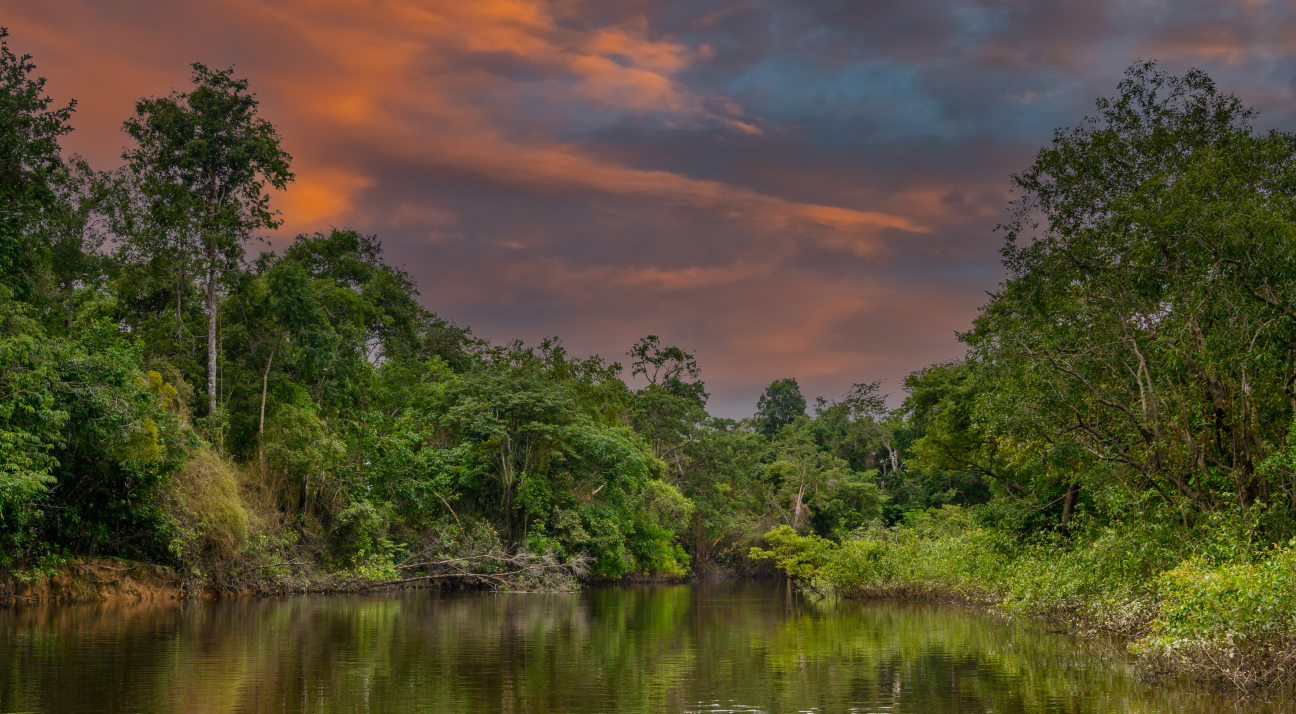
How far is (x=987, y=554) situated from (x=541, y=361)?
30808 millimetres

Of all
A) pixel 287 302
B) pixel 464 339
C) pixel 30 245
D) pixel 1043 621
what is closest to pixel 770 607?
pixel 1043 621

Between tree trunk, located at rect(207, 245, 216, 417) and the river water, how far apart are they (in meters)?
10.6

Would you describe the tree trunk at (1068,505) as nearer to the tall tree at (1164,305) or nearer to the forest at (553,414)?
the forest at (553,414)

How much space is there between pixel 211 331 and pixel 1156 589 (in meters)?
30.8

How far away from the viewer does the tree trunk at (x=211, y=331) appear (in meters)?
34.5

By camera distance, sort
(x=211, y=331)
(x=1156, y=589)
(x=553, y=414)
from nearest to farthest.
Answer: (x=1156, y=589) < (x=211, y=331) < (x=553, y=414)

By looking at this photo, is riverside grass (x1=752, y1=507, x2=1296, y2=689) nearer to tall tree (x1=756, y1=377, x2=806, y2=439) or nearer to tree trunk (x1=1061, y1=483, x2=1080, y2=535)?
tree trunk (x1=1061, y1=483, x2=1080, y2=535)

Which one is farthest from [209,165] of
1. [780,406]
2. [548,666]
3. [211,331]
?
[780,406]

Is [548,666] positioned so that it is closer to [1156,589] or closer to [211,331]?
[1156,589]

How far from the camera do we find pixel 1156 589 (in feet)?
49.8

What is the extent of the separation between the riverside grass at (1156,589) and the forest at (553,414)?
6 cm

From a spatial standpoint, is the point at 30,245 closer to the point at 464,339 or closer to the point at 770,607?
the point at 770,607

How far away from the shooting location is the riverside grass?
10.5 m

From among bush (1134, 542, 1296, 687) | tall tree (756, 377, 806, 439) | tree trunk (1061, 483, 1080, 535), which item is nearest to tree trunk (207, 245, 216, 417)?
tree trunk (1061, 483, 1080, 535)
